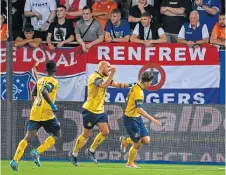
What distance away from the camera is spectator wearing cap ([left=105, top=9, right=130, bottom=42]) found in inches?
949

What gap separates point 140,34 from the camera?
2405cm

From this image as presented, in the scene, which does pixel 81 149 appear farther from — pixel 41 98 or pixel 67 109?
pixel 41 98

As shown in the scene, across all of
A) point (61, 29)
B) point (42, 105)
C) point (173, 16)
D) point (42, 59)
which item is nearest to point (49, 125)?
point (42, 105)

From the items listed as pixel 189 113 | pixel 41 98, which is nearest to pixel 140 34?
pixel 189 113

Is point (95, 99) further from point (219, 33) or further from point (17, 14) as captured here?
point (17, 14)

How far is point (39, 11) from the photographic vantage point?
2509 cm

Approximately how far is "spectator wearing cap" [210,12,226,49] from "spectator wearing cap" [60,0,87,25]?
11.1 ft

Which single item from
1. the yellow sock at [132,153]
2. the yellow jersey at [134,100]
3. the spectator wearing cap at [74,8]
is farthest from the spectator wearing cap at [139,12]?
the yellow sock at [132,153]

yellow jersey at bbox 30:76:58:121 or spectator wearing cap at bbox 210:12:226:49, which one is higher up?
spectator wearing cap at bbox 210:12:226:49

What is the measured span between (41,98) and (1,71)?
11.0ft

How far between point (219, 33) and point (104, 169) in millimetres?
5503

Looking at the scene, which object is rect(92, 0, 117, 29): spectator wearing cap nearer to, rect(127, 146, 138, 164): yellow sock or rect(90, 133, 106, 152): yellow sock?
rect(90, 133, 106, 152): yellow sock

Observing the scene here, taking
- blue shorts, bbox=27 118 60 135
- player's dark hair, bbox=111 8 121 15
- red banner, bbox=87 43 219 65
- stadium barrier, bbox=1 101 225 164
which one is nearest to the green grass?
blue shorts, bbox=27 118 60 135

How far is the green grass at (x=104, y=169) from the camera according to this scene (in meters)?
19.2
